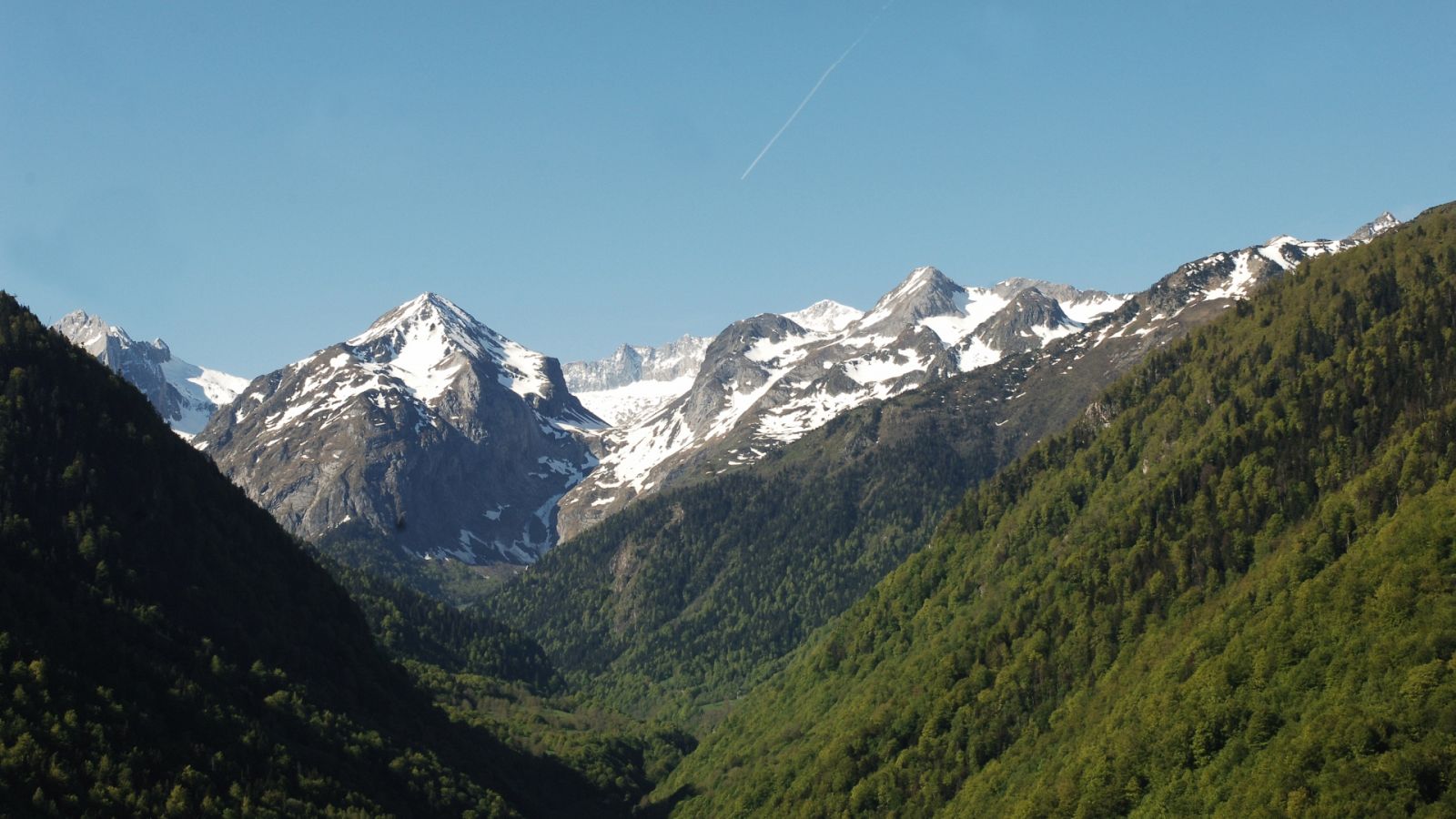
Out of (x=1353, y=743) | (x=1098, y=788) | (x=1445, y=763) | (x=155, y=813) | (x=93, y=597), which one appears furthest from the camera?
(x=93, y=597)

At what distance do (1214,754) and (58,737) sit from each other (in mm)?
138402

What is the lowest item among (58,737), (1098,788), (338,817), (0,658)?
(1098,788)

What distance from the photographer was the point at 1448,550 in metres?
174

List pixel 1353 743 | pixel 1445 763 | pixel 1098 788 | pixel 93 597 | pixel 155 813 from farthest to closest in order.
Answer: pixel 93 597 < pixel 1098 788 < pixel 155 813 < pixel 1353 743 < pixel 1445 763

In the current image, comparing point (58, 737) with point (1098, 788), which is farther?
point (1098, 788)

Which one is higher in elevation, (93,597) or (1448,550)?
(93,597)

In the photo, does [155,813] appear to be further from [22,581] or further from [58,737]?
[22,581]

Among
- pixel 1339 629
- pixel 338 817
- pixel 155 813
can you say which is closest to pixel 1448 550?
pixel 1339 629

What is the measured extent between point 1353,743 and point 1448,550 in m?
38.5

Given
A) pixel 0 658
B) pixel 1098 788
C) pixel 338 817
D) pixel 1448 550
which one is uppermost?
pixel 0 658

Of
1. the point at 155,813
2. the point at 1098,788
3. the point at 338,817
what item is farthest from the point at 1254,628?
the point at 155,813

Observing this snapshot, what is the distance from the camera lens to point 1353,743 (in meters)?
149

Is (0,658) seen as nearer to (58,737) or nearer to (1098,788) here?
(58,737)

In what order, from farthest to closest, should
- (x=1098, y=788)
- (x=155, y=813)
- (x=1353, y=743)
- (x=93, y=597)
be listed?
(x=93, y=597)
(x=1098, y=788)
(x=155, y=813)
(x=1353, y=743)
